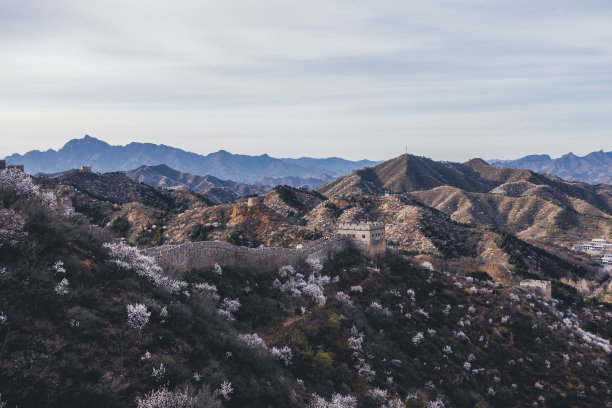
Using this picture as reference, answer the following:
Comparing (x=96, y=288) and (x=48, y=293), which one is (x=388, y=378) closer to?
(x=96, y=288)

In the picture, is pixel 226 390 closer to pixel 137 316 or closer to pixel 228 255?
pixel 137 316

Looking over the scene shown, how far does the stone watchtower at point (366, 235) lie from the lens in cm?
7375

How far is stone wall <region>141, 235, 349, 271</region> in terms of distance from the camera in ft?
152

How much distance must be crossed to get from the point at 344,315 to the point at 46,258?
33.3m

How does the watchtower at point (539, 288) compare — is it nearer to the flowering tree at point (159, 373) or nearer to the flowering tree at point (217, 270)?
the flowering tree at point (217, 270)

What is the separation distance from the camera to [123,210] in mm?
142125

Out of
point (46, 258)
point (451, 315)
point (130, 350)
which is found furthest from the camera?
point (451, 315)

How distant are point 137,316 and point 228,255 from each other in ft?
79.6

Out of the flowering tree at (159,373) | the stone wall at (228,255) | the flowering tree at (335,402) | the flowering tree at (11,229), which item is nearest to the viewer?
the flowering tree at (159,373)

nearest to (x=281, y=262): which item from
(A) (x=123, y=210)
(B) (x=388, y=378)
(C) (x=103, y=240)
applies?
(B) (x=388, y=378)

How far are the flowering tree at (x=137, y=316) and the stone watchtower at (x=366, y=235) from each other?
159 ft

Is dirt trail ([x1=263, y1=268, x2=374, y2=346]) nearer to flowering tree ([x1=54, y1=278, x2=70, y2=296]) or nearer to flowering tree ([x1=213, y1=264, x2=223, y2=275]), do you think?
flowering tree ([x1=213, y1=264, x2=223, y2=275])

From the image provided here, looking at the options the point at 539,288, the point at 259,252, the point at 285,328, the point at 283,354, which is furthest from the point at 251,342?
the point at 539,288

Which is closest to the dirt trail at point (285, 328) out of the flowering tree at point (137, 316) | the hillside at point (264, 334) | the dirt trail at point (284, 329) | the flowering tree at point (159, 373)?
the dirt trail at point (284, 329)
